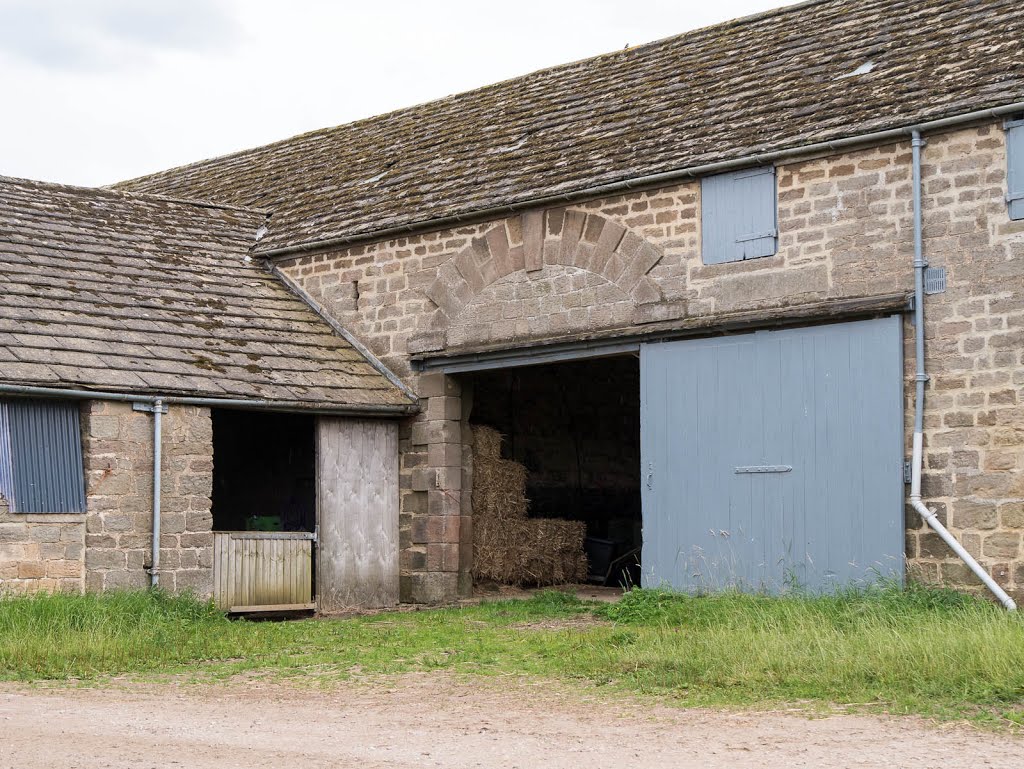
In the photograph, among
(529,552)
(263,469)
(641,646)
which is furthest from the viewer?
(263,469)

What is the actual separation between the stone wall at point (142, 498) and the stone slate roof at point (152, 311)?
340 millimetres

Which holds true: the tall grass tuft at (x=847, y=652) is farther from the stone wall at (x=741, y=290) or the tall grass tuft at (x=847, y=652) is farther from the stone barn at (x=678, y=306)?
the stone wall at (x=741, y=290)

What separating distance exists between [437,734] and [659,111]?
8.74 meters

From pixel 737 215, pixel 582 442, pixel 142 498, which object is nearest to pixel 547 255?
pixel 737 215

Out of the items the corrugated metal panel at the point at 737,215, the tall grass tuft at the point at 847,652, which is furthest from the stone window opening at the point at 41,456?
the corrugated metal panel at the point at 737,215

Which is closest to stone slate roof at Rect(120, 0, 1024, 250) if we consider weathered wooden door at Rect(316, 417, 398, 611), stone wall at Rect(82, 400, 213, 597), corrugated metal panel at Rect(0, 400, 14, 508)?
weathered wooden door at Rect(316, 417, 398, 611)

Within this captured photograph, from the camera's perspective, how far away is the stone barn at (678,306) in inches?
443

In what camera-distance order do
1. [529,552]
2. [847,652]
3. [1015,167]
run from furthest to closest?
[529,552], [1015,167], [847,652]

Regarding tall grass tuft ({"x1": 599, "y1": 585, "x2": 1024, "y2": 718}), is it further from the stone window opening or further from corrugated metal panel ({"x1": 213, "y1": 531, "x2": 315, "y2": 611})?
the stone window opening

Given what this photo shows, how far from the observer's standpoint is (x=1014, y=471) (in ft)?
35.6

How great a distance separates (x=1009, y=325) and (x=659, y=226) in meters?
3.48

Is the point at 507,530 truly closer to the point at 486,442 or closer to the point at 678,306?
the point at 486,442

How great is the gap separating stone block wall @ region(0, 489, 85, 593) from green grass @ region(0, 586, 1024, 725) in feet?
1.76

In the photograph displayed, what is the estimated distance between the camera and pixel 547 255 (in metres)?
14.0
